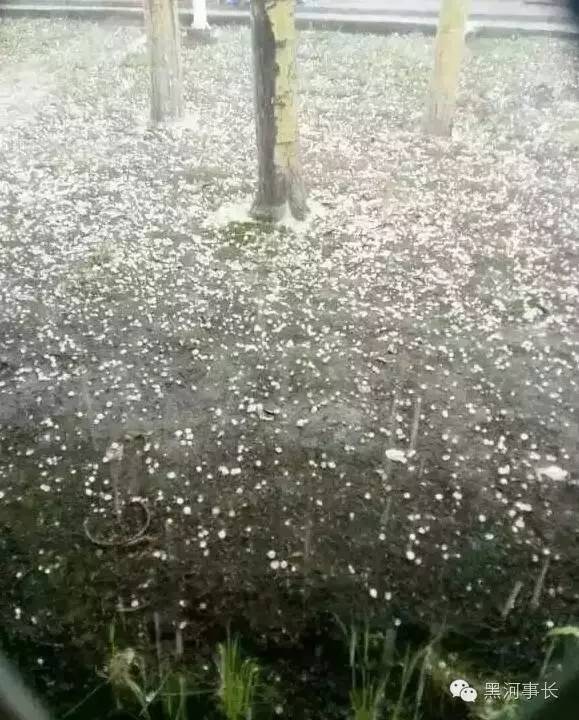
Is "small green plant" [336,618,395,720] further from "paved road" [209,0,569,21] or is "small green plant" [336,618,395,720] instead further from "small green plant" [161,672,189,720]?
"paved road" [209,0,569,21]

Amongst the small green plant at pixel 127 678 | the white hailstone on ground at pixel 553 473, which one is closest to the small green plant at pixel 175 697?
the small green plant at pixel 127 678

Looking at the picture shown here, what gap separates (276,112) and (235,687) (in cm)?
333

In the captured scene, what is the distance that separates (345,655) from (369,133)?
15.2ft

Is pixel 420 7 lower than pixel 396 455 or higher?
higher

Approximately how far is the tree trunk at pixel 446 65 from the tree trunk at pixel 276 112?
1622 mm

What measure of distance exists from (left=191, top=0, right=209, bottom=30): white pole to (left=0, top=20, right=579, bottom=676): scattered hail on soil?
276 cm

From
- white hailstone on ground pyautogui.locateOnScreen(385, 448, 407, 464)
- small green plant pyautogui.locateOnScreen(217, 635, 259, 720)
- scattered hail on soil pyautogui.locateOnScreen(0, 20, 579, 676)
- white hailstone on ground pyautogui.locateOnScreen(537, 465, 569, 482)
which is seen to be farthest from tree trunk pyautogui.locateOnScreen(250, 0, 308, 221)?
small green plant pyautogui.locateOnScreen(217, 635, 259, 720)

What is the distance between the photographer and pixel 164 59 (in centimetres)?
550

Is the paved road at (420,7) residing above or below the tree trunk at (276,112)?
above

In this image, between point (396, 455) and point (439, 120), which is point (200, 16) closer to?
point (439, 120)

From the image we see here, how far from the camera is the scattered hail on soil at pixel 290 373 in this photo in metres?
2.47

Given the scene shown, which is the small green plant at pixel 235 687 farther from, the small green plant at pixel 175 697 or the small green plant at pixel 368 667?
the small green plant at pixel 368 667

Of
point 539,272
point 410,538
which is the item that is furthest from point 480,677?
point 539,272

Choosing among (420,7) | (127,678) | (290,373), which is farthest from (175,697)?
(420,7)
